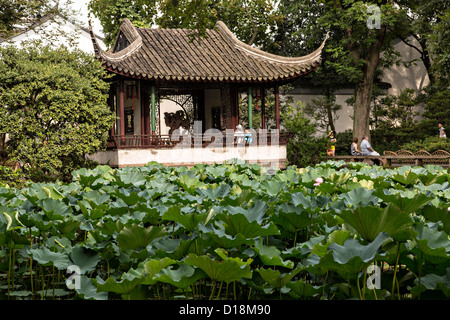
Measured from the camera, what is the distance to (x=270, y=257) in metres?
1.83

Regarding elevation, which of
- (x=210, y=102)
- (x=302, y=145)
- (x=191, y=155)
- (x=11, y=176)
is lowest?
(x=11, y=176)

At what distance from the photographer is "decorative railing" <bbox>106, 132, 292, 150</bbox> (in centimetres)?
1389

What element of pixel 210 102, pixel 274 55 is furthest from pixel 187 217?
pixel 210 102

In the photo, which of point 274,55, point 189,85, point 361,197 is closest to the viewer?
point 361,197

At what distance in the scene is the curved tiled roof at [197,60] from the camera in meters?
14.3

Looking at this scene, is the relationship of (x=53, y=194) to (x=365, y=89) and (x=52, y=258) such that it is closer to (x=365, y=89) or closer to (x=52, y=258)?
(x=52, y=258)

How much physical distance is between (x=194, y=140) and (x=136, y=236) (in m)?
12.5

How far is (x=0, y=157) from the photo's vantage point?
10977 millimetres

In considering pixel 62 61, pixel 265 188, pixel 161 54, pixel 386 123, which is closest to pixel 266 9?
pixel 386 123

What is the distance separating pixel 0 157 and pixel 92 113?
211 cm

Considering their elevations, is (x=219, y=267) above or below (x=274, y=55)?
below

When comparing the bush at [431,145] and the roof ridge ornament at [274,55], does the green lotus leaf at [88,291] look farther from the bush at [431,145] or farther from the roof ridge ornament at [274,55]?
the bush at [431,145]

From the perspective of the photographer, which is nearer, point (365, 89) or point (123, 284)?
point (123, 284)
